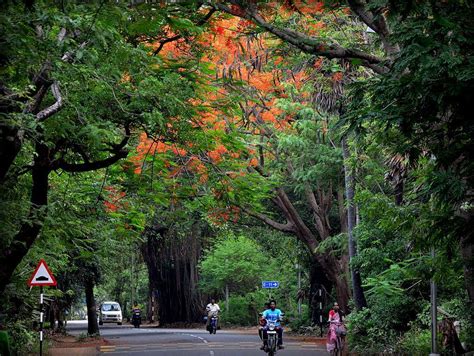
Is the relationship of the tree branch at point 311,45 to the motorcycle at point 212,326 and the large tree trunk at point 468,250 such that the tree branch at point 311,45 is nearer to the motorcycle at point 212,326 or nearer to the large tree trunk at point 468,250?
the large tree trunk at point 468,250

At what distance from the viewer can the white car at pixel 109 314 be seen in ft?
219

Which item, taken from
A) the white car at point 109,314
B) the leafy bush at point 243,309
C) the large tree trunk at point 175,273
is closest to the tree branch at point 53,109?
the large tree trunk at point 175,273

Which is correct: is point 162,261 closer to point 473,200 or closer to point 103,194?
point 103,194

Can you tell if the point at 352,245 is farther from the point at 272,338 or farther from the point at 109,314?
the point at 109,314

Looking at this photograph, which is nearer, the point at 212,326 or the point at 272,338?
the point at 272,338

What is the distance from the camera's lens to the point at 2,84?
1171 centimetres

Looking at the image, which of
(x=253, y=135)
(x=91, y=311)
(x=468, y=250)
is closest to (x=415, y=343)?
(x=468, y=250)

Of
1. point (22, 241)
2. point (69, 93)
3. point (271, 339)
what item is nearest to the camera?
point (69, 93)

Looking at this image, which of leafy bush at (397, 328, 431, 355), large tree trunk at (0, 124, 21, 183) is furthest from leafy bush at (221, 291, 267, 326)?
large tree trunk at (0, 124, 21, 183)

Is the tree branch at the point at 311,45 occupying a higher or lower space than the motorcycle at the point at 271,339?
higher

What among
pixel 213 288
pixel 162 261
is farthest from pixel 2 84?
pixel 213 288

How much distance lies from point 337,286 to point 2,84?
70.2 feet

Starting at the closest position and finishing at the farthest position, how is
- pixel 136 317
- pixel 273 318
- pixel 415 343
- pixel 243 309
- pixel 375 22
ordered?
pixel 375 22 < pixel 415 343 < pixel 273 318 < pixel 243 309 < pixel 136 317

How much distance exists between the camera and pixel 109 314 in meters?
67.1
